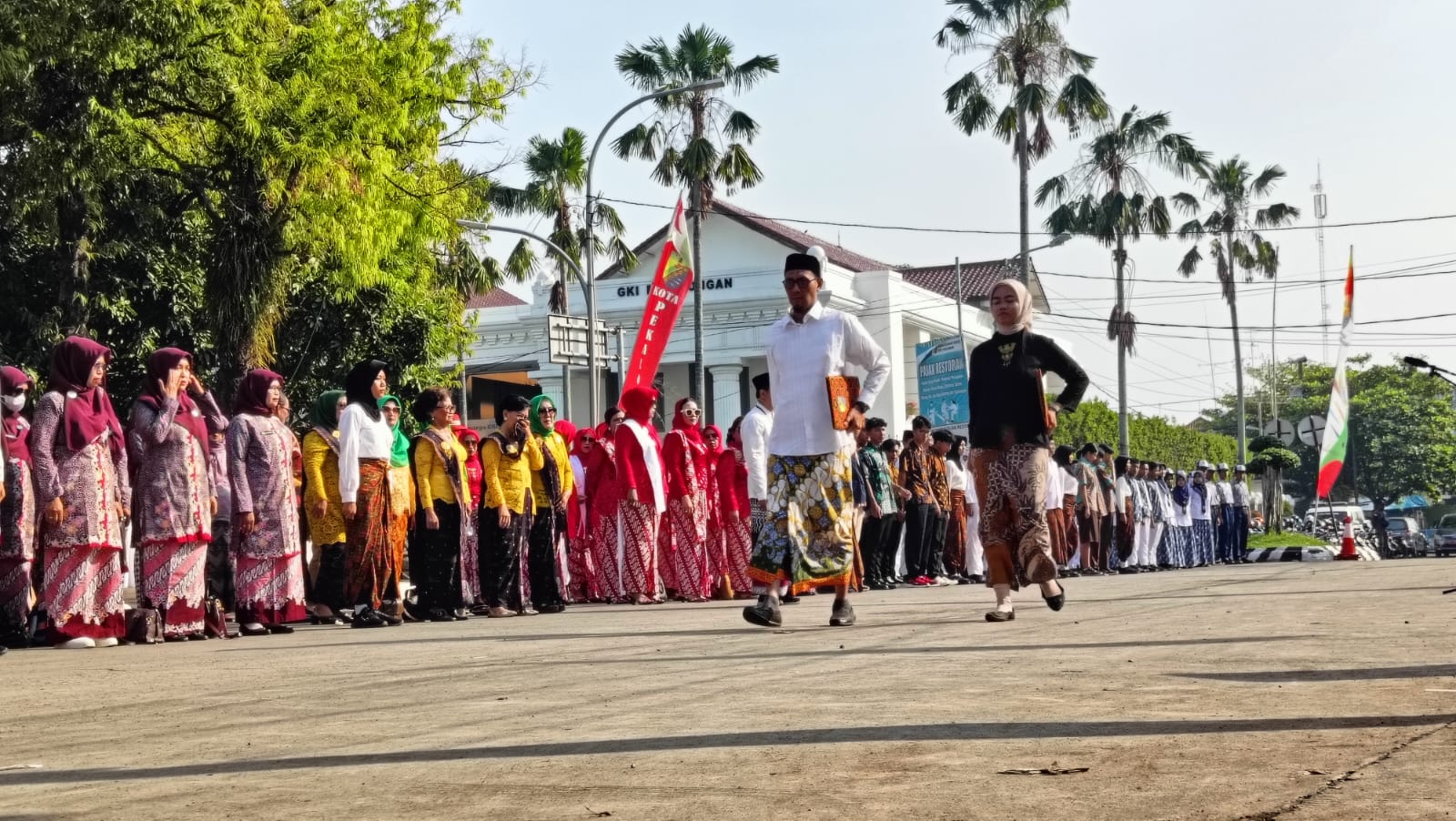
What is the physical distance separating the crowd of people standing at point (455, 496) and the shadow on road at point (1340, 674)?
344 centimetres

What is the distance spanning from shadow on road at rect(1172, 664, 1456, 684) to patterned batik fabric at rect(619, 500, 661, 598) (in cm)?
951

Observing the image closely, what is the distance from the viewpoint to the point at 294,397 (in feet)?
85.8

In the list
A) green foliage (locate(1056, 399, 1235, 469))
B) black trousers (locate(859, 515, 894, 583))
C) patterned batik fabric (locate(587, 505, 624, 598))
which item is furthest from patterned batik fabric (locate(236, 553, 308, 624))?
green foliage (locate(1056, 399, 1235, 469))

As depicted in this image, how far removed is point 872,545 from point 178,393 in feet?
31.8

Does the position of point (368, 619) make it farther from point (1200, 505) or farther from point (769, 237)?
point (769, 237)

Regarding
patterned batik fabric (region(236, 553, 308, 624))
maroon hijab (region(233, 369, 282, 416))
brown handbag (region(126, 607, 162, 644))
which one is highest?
maroon hijab (region(233, 369, 282, 416))

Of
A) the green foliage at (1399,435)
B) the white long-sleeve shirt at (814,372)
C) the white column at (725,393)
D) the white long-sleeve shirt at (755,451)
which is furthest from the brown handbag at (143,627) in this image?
the green foliage at (1399,435)

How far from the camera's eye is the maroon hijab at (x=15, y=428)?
34.2ft

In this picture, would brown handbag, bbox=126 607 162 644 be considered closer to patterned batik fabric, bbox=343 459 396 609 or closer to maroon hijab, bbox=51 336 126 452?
maroon hijab, bbox=51 336 126 452

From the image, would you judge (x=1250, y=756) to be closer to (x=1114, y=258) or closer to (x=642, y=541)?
(x=642, y=541)

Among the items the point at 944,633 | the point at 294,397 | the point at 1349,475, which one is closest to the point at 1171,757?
the point at 944,633

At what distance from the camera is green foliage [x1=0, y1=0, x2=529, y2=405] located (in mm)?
16531

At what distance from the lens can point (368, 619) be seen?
469 inches

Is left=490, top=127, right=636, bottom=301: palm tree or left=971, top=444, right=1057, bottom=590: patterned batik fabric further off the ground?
left=490, top=127, right=636, bottom=301: palm tree
